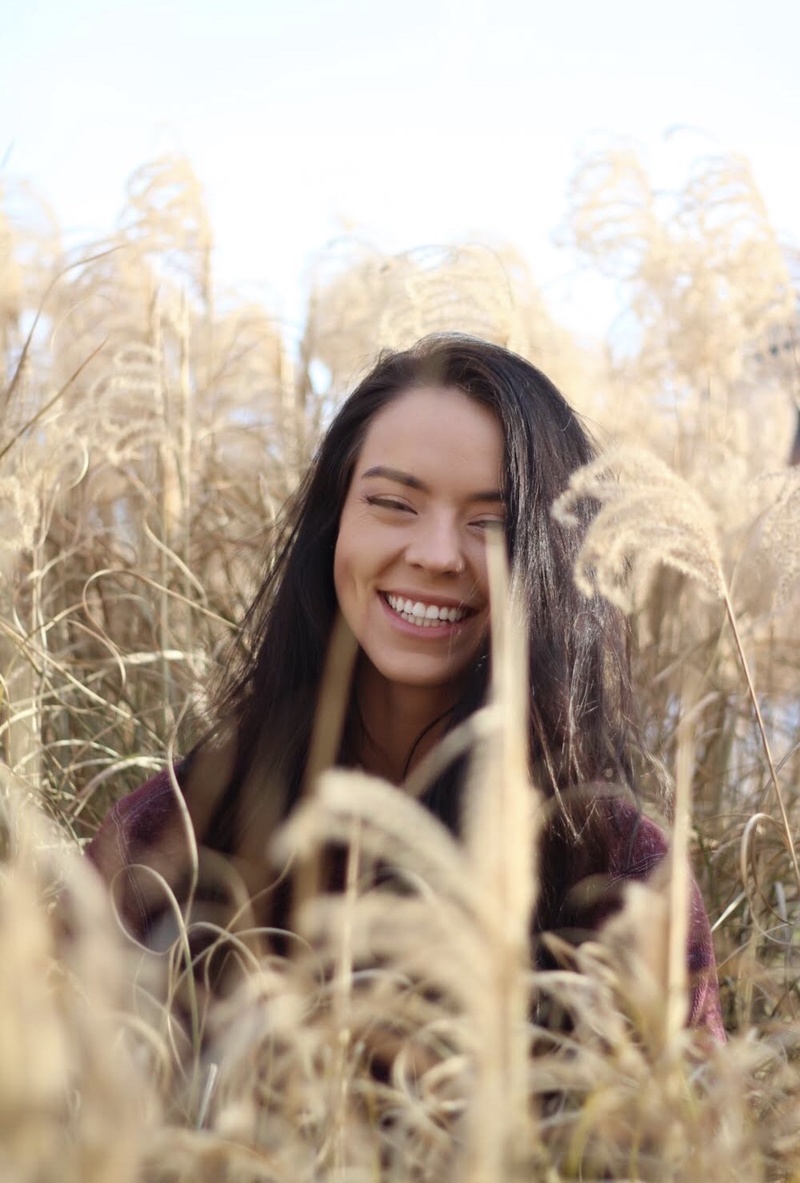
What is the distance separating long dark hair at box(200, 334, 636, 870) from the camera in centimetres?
223

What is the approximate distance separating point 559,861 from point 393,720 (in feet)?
1.57

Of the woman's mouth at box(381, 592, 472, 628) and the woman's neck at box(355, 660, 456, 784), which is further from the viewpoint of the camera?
the woman's neck at box(355, 660, 456, 784)

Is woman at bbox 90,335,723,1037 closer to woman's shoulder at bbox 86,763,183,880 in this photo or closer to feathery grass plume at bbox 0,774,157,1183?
woman's shoulder at bbox 86,763,183,880

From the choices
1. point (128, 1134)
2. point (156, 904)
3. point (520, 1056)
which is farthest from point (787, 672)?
point (128, 1134)

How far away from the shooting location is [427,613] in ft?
7.31

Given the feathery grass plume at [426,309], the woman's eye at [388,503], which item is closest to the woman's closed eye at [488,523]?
the woman's eye at [388,503]

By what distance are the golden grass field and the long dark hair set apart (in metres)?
0.16

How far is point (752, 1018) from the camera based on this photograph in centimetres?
254

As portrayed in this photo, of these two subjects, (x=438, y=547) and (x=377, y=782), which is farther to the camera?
(x=438, y=547)

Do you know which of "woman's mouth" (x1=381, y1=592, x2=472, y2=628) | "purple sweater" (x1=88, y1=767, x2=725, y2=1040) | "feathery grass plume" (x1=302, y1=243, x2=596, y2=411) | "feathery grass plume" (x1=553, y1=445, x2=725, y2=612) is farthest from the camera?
"feathery grass plume" (x1=302, y1=243, x2=596, y2=411)

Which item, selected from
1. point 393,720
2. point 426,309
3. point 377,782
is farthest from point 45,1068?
point 426,309

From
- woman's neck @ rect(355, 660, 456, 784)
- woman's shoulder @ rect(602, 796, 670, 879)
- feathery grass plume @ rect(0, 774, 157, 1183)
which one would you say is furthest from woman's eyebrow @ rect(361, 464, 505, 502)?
feathery grass plume @ rect(0, 774, 157, 1183)

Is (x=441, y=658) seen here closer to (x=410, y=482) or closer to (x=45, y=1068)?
(x=410, y=482)

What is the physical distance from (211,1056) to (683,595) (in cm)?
283
